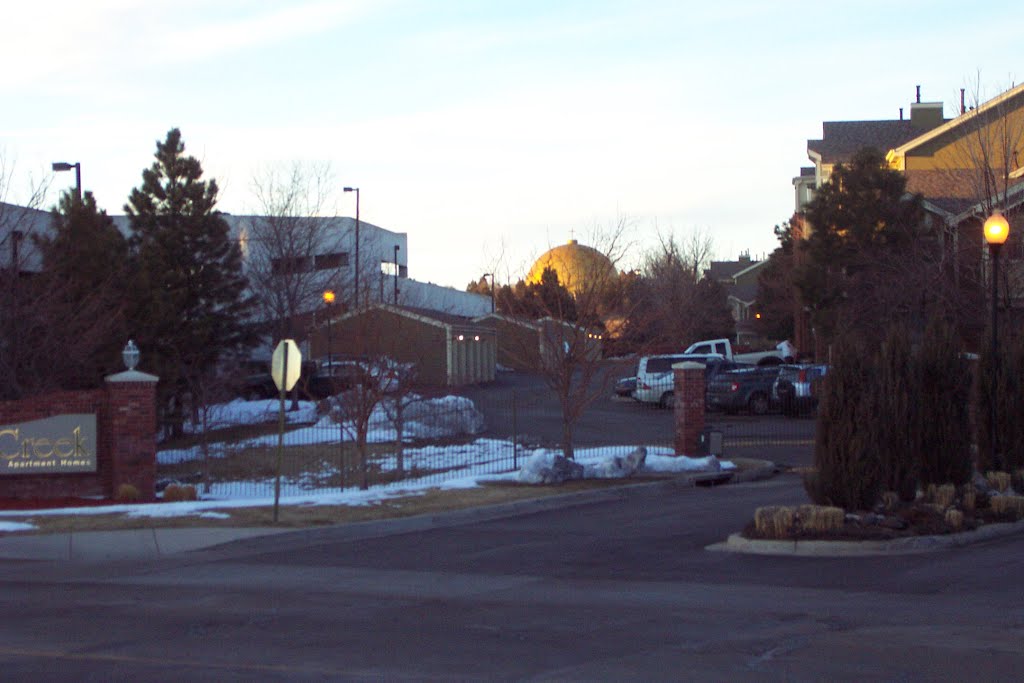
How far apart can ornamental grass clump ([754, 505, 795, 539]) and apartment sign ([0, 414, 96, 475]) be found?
38.1 feet

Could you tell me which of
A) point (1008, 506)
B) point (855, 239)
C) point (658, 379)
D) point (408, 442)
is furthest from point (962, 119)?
point (1008, 506)

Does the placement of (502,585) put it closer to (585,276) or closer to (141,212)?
(585,276)

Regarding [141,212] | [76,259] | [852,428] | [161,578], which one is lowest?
[161,578]

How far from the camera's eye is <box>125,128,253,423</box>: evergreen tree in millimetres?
34781

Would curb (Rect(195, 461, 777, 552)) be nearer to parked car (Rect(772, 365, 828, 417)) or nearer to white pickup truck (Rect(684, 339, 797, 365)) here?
parked car (Rect(772, 365, 828, 417))

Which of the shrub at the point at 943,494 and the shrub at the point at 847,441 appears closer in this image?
the shrub at the point at 847,441

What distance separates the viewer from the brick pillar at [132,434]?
A: 1942 centimetres

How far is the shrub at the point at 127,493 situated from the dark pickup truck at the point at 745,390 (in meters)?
20.3

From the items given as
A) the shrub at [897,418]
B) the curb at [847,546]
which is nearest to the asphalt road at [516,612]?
the curb at [847,546]

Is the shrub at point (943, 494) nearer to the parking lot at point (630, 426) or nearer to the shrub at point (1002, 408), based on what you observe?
the shrub at point (1002, 408)

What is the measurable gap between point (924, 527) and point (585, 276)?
1133cm

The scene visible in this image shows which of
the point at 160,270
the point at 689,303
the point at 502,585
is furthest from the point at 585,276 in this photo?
the point at 689,303

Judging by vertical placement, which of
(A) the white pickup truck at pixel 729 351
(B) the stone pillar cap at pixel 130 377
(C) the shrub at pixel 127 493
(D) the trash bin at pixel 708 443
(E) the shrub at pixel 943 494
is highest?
(A) the white pickup truck at pixel 729 351

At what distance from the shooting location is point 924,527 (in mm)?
13602
